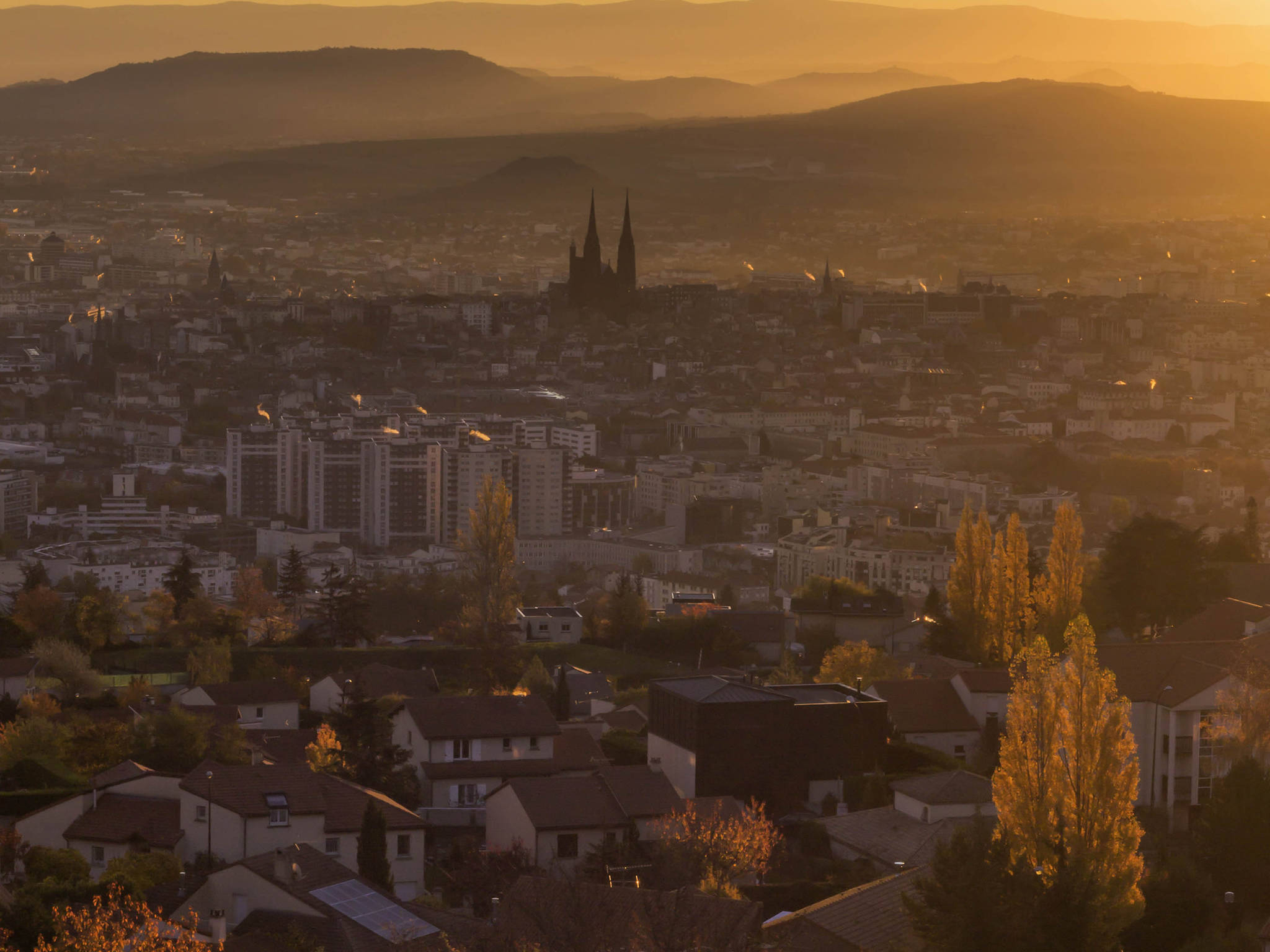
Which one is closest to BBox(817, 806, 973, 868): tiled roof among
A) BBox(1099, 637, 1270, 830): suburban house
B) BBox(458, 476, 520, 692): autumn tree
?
BBox(1099, 637, 1270, 830): suburban house

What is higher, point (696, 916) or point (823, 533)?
point (696, 916)

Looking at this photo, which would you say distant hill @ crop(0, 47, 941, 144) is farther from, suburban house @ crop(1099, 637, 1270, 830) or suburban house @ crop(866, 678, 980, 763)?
suburban house @ crop(1099, 637, 1270, 830)

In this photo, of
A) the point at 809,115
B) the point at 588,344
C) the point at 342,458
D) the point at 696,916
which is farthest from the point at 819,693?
the point at 809,115

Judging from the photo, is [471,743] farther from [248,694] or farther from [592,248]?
[592,248]

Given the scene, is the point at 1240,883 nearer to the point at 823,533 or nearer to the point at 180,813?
the point at 180,813

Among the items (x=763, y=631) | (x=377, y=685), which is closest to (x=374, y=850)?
(x=377, y=685)

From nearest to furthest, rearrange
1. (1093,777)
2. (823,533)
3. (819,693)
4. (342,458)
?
(1093,777)
(819,693)
(823,533)
(342,458)
